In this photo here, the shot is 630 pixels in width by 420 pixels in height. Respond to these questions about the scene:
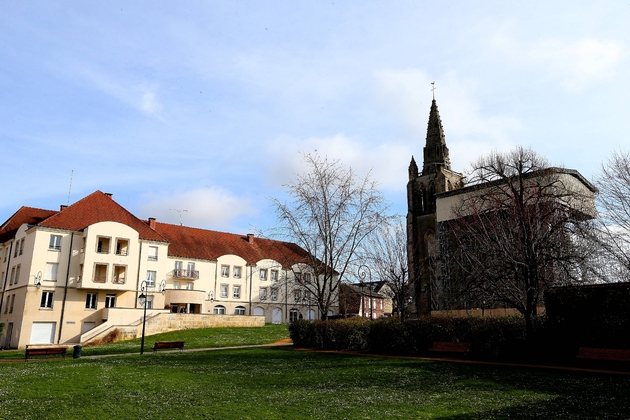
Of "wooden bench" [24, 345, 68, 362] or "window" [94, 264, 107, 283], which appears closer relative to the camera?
"wooden bench" [24, 345, 68, 362]

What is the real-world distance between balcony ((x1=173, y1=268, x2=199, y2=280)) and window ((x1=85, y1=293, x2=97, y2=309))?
9032mm

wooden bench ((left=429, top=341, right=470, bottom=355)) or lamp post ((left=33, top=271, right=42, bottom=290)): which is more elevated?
lamp post ((left=33, top=271, right=42, bottom=290))

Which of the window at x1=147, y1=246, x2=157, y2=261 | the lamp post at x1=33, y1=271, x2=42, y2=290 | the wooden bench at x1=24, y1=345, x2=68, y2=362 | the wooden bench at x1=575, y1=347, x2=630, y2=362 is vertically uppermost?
the window at x1=147, y1=246, x2=157, y2=261

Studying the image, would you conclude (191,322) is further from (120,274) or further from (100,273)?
(100,273)

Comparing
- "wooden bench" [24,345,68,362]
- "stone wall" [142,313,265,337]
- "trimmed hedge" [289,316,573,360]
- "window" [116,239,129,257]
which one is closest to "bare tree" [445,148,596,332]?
"trimmed hedge" [289,316,573,360]

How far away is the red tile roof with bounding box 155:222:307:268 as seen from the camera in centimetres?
5216

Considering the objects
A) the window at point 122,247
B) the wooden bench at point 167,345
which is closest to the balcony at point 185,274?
the window at point 122,247

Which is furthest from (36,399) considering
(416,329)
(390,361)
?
(416,329)

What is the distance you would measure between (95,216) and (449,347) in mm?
35807

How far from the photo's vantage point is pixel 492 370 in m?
15.6

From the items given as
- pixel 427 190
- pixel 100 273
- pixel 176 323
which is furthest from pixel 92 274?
pixel 427 190

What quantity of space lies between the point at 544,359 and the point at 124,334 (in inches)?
1148

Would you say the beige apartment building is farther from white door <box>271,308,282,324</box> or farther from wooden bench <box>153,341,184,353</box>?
wooden bench <box>153,341,184,353</box>

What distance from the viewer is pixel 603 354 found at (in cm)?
1557
